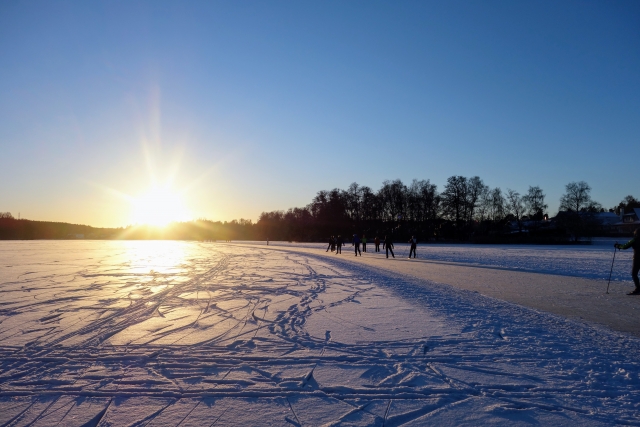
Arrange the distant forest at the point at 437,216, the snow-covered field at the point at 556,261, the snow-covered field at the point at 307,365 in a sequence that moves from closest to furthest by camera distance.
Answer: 1. the snow-covered field at the point at 307,365
2. the snow-covered field at the point at 556,261
3. the distant forest at the point at 437,216

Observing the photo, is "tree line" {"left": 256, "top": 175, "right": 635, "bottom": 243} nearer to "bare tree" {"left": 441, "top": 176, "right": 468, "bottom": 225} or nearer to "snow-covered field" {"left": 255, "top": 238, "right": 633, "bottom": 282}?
"bare tree" {"left": 441, "top": 176, "right": 468, "bottom": 225}

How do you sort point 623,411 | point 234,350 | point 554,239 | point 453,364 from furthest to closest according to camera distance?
point 554,239
point 234,350
point 453,364
point 623,411

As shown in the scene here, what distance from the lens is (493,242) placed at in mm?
53438

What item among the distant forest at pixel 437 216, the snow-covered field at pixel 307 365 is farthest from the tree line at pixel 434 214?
the snow-covered field at pixel 307 365

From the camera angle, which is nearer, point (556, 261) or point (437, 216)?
point (556, 261)

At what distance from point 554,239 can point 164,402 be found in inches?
2165

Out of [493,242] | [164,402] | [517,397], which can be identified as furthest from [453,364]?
[493,242]

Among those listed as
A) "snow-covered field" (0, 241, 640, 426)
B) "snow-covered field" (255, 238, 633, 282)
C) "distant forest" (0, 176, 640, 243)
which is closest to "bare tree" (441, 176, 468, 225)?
"distant forest" (0, 176, 640, 243)

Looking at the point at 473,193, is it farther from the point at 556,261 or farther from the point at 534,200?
the point at 556,261

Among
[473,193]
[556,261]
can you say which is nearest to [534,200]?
[473,193]

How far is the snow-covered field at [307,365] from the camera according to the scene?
12.2 ft

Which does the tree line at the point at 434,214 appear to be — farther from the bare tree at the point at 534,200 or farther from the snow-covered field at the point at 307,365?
the snow-covered field at the point at 307,365

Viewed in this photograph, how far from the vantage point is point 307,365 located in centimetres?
496

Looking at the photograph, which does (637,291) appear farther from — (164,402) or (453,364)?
(164,402)
